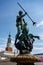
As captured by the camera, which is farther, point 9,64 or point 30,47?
point 9,64

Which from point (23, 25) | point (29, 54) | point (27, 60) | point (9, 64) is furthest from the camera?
point (9, 64)

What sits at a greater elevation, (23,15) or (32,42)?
(23,15)

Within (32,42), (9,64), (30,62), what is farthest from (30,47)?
(9,64)

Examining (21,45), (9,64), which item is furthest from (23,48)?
(9,64)

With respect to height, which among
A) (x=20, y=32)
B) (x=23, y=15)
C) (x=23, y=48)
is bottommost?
(x=23, y=48)

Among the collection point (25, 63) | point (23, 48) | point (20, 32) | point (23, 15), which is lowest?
point (25, 63)

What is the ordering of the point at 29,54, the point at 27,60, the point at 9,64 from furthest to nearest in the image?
the point at 9,64 → the point at 29,54 → the point at 27,60

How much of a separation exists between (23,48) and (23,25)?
1509 millimetres

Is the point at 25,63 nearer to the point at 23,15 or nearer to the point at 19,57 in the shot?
the point at 19,57

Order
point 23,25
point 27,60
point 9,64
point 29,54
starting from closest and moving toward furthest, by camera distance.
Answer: point 27,60 < point 29,54 < point 23,25 < point 9,64

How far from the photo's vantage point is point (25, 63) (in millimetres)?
11219

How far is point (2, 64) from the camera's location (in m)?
25.7

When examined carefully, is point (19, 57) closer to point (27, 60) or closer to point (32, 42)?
point (27, 60)

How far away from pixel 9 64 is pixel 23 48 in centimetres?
1309
